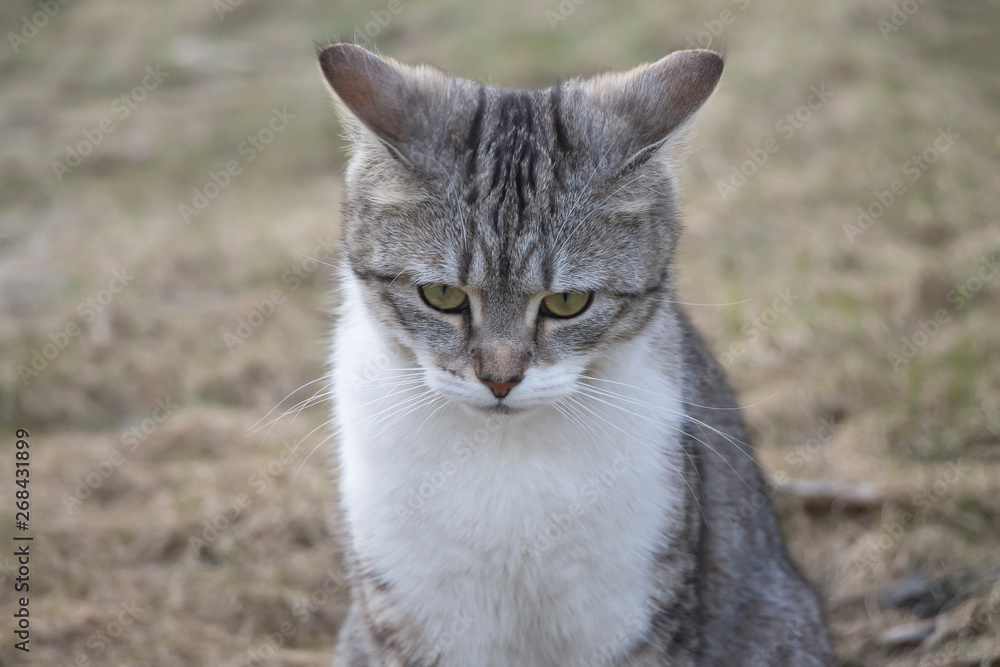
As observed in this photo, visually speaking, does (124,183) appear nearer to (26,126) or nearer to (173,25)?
(26,126)

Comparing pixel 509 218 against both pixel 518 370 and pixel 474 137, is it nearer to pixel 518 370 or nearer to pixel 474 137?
pixel 474 137

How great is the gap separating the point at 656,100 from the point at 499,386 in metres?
0.98

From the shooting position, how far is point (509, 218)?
2430 millimetres

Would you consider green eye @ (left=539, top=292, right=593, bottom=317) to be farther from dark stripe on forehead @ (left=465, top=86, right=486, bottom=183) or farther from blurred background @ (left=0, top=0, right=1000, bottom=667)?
blurred background @ (left=0, top=0, right=1000, bottom=667)

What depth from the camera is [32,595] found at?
12.7 feet

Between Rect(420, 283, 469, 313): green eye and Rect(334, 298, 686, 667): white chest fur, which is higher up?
Rect(420, 283, 469, 313): green eye

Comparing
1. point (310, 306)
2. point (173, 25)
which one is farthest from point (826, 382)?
point (173, 25)

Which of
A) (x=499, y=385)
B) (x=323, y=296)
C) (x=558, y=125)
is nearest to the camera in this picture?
(x=499, y=385)

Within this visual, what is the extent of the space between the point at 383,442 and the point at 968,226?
474 cm

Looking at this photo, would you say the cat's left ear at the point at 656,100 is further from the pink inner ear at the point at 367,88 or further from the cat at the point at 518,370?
the pink inner ear at the point at 367,88

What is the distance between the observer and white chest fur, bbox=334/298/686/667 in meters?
2.54

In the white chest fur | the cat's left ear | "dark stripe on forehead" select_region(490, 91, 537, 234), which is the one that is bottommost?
the white chest fur

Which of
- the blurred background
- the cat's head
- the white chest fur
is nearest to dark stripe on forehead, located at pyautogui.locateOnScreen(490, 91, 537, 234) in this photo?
the cat's head

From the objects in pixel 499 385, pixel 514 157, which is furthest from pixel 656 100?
pixel 499 385
